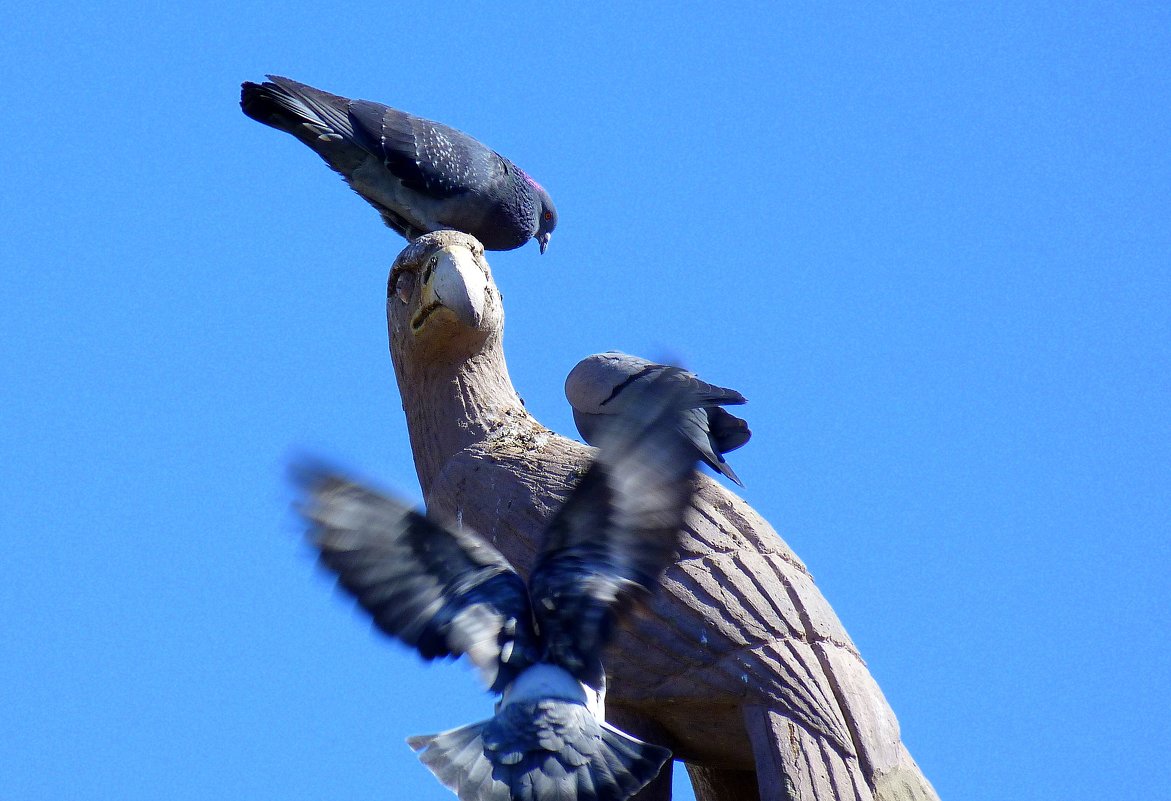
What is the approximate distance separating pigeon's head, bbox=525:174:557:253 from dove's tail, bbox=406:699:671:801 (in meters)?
6.07

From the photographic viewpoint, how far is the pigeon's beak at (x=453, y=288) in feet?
20.0

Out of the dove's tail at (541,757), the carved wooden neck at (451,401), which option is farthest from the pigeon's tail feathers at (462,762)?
the carved wooden neck at (451,401)

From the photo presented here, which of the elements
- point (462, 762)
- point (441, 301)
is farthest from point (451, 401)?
point (462, 762)

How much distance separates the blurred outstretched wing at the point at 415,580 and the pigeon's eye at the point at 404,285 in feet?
6.99

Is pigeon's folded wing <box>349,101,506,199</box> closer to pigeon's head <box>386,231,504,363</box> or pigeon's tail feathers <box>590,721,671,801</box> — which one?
pigeon's head <box>386,231,504,363</box>

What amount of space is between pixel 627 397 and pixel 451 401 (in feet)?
2.47

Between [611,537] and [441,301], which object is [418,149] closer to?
[441,301]

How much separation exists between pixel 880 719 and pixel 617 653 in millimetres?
915

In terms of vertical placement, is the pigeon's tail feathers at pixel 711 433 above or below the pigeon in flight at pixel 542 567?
above

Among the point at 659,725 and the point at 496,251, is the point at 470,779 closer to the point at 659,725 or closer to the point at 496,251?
the point at 659,725

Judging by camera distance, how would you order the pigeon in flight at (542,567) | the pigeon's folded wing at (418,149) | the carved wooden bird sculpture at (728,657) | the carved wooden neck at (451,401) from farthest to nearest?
the pigeon's folded wing at (418,149) → the carved wooden neck at (451,401) → the carved wooden bird sculpture at (728,657) → the pigeon in flight at (542,567)

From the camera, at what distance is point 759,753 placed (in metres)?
4.68

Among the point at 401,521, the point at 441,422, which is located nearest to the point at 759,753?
the point at 401,521

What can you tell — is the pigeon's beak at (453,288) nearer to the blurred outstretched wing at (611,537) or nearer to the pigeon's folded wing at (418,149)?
the blurred outstretched wing at (611,537)
